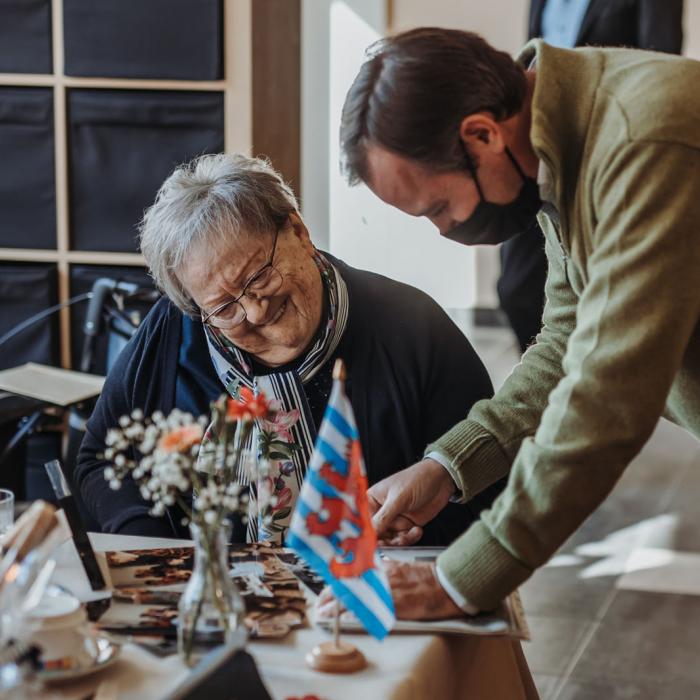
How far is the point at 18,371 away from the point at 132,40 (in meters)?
1.11

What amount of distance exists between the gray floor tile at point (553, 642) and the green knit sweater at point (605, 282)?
6.08 feet

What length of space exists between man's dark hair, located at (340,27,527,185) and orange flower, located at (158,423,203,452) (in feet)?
1.32

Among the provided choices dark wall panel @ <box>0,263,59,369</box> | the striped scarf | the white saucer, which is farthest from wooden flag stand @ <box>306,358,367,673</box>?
dark wall panel @ <box>0,263,59,369</box>

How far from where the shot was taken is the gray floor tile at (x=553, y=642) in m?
3.10

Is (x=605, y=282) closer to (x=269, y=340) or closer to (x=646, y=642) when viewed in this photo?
(x=269, y=340)

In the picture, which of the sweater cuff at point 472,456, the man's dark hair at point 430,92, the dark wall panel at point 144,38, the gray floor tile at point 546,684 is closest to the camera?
the man's dark hair at point 430,92

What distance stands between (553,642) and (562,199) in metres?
2.12

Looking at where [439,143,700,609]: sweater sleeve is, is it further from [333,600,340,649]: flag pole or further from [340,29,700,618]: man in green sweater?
[333,600,340,649]: flag pole

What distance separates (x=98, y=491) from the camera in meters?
2.05

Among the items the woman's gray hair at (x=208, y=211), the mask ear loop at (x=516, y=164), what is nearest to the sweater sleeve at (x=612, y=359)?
the mask ear loop at (x=516, y=164)

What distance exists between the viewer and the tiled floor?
303 cm

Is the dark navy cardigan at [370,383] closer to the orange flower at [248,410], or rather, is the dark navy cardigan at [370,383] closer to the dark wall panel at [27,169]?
the orange flower at [248,410]

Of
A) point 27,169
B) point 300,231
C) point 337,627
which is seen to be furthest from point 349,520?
point 27,169

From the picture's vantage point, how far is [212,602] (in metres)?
1.25
